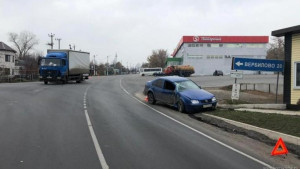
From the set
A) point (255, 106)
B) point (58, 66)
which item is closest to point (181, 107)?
point (255, 106)

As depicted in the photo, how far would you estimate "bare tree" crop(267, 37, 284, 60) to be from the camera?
311ft

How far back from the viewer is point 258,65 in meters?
16.9

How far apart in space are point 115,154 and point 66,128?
11.3ft

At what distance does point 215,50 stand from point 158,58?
5678 centimetres

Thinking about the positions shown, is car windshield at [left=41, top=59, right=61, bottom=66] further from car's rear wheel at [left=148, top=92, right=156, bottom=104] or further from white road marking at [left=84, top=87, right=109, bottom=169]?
white road marking at [left=84, top=87, right=109, bottom=169]

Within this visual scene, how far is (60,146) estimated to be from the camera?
7.69m

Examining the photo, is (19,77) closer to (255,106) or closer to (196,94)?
(196,94)

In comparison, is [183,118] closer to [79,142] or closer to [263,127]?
[263,127]

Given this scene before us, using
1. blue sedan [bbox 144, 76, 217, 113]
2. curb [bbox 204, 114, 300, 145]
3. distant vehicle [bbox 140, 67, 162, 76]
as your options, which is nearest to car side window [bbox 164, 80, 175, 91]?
blue sedan [bbox 144, 76, 217, 113]

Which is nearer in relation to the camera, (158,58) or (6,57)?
(6,57)

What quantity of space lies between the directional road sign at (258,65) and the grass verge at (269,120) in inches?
149

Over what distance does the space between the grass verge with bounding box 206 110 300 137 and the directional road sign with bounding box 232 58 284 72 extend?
3.77 metres

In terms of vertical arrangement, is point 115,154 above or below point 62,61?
below

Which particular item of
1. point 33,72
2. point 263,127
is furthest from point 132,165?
point 33,72
